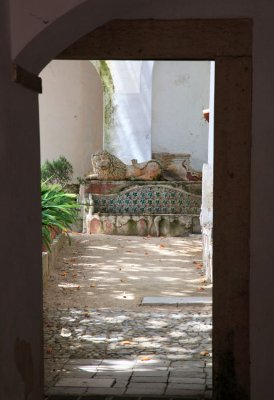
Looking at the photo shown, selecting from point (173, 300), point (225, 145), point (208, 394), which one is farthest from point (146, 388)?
point (173, 300)

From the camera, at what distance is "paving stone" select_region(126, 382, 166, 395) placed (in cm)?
442

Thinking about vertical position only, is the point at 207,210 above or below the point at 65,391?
above

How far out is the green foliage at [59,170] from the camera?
1852 centimetres

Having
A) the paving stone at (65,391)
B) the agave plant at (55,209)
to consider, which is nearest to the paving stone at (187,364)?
the paving stone at (65,391)

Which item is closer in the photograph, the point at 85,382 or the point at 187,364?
the point at 85,382

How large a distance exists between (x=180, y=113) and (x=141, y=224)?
16.6 ft

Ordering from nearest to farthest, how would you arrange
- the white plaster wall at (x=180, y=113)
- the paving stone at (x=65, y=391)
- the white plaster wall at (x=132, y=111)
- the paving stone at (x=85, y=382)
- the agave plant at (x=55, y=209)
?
the paving stone at (x=65, y=391) → the paving stone at (x=85, y=382) → the agave plant at (x=55, y=209) → the white plaster wall at (x=132, y=111) → the white plaster wall at (x=180, y=113)

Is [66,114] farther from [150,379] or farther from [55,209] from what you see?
[150,379]

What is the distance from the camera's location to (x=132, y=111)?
17.3 meters

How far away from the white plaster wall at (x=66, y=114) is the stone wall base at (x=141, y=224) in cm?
588

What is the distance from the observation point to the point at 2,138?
10.6 feet

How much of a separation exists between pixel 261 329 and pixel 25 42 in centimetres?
203

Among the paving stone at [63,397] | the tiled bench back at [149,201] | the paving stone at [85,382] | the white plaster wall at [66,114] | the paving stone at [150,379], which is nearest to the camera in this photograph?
the paving stone at [63,397]

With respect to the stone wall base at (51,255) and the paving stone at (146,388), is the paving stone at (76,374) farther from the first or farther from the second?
the stone wall base at (51,255)
